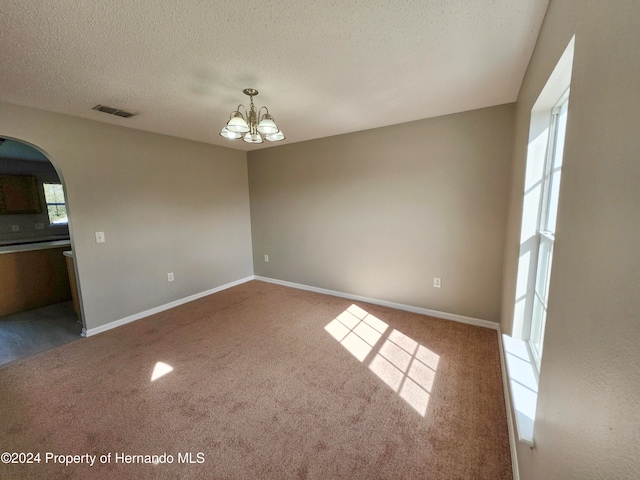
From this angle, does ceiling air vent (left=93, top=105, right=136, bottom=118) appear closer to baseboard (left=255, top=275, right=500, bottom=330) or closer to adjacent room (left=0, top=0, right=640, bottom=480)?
adjacent room (left=0, top=0, right=640, bottom=480)

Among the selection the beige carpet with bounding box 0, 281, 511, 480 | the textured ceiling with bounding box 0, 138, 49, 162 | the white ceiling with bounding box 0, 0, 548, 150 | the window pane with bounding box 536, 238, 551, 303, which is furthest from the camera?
the textured ceiling with bounding box 0, 138, 49, 162

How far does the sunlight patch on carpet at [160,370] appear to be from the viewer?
221cm

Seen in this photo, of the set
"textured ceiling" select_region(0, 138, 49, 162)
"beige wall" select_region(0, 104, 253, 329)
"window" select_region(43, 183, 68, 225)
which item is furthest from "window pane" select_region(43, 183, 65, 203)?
"beige wall" select_region(0, 104, 253, 329)

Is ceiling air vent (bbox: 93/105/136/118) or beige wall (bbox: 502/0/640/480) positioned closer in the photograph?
beige wall (bbox: 502/0/640/480)

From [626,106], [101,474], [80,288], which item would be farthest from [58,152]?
[626,106]

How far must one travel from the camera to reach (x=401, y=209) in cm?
326

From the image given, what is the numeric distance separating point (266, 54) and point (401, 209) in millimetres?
2241

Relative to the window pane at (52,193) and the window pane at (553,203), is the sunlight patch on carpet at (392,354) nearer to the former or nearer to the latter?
the window pane at (553,203)

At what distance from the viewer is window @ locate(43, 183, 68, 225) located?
527 cm

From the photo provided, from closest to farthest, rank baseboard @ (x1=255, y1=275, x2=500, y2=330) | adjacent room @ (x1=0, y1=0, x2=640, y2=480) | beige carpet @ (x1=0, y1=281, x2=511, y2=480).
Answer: adjacent room @ (x1=0, y1=0, x2=640, y2=480) < beige carpet @ (x1=0, y1=281, x2=511, y2=480) < baseboard @ (x1=255, y1=275, x2=500, y2=330)

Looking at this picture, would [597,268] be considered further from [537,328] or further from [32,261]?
[32,261]

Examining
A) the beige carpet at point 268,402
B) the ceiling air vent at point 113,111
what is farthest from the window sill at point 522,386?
the ceiling air vent at point 113,111

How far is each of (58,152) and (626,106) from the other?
3.90 m

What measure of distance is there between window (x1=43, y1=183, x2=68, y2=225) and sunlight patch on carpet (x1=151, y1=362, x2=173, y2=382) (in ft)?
17.0
